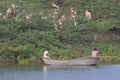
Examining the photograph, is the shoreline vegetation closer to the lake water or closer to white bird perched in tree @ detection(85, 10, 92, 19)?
white bird perched in tree @ detection(85, 10, 92, 19)

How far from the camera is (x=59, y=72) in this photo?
43.1 metres

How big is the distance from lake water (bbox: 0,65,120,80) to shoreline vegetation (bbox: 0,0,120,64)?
6.92ft

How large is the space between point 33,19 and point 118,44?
666cm

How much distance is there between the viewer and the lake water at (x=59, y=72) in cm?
4028

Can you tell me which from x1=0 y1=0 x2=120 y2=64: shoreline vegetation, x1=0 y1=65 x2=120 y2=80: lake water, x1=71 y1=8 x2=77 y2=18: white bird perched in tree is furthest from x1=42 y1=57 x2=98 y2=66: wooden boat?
x1=71 y1=8 x2=77 y2=18: white bird perched in tree

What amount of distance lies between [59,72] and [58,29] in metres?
8.33

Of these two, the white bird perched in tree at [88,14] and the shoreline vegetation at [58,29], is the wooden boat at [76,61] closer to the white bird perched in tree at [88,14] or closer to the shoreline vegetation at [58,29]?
the shoreline vegetation at [58,29]

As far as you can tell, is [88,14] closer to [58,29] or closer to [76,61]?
[58,29]

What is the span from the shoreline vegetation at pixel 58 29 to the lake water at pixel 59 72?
2111 millimetres

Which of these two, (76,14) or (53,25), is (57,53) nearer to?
(53,25)

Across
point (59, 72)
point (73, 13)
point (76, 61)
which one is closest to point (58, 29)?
point (73, 13)

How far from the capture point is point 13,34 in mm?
49562

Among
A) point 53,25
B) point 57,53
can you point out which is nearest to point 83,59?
point 57,53

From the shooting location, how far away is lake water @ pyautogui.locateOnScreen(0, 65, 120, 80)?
132 feet
